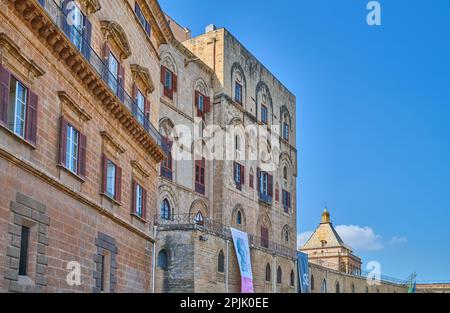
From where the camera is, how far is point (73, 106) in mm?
17672

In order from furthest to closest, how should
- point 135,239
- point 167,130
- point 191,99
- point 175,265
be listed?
point 191,99 < point 167,130 < point 175,265 < point 135,239

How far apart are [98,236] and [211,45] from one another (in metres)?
26.1

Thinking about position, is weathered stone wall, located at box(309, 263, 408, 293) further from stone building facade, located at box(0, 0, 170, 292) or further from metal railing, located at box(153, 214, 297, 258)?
stone building facade, located at box(0, 0, 170, 292)

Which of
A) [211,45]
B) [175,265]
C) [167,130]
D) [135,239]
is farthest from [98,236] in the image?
[211,45]

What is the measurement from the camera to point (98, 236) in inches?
763

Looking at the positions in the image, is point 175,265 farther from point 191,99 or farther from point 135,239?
point 191,99

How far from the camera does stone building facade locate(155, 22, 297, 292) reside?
31.8 metres

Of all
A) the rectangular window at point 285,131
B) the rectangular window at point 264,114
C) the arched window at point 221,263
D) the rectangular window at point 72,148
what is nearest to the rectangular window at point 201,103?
the rectangular window at point 264,114

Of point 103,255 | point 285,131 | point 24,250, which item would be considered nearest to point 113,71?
point 103,255

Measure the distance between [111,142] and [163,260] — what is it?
1190 cm

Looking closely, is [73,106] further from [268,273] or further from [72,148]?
[268,273]

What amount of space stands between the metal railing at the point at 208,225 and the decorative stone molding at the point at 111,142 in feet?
33.1

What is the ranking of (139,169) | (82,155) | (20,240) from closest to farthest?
(20,240)
(82,155)
(139,169)

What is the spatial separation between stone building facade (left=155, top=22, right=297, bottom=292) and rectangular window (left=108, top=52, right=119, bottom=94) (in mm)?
11158
